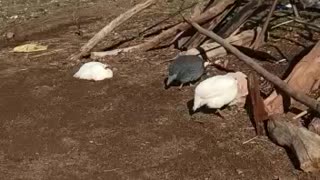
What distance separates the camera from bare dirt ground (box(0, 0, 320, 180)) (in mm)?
3936

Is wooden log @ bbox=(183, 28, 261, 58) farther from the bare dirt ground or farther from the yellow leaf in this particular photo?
the yellow leaf

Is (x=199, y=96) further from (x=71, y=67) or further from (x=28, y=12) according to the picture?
(x=28, y=12)

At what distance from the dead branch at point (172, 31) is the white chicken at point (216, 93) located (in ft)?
5.31

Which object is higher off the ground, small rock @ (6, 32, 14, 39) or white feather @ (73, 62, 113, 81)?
white feather @ (73, 62, 113, 81)

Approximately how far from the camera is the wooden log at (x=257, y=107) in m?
4.23

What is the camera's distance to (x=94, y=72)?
5.52 m

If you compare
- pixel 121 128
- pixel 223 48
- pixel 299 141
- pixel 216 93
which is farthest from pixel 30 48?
pixel 299 141

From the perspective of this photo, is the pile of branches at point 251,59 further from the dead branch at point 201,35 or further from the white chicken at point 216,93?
the white chicken at point 216,93

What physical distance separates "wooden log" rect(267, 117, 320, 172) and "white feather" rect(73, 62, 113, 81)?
72.3 inches

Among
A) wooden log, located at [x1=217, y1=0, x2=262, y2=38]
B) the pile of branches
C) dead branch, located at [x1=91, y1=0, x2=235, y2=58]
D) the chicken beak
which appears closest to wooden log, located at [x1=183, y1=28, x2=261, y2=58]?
the pile of branches

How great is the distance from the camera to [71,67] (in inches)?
236

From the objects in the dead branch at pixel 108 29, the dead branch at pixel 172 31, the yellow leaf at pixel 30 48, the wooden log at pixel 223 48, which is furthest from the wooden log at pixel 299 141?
the yellow leaf at pixel 30 48

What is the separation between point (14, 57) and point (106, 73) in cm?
147

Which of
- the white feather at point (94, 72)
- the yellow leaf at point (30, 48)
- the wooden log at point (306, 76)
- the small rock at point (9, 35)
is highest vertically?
the wooden log at point (306, 76)
